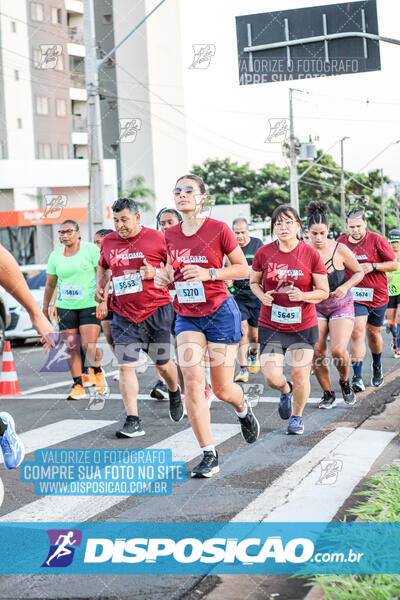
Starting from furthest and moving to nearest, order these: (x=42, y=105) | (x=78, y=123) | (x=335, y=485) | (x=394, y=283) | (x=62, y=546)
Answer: (x=78, y=123), (x=42, y=105), (x=394, y=283), (x=335, y=485), (x=62, y=546)

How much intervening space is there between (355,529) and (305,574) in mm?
536

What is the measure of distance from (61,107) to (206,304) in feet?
174

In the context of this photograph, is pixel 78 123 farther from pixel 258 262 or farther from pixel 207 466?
pixel 207 466

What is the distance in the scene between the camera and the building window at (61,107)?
55781 mm

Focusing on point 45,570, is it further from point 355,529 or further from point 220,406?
point 220,406

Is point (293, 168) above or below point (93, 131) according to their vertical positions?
above

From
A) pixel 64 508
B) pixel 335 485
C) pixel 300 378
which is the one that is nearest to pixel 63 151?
pixel 300 378

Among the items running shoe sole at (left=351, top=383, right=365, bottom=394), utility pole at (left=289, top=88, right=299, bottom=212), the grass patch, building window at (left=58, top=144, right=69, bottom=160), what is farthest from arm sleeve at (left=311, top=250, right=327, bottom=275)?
building window at (left=58, top=144, right=69, bottom=160)

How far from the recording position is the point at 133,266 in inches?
292

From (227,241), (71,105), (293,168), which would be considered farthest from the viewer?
(71,105)

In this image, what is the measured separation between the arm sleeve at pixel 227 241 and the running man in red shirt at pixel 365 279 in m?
3.59

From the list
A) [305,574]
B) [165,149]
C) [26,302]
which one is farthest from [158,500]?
[165,149]

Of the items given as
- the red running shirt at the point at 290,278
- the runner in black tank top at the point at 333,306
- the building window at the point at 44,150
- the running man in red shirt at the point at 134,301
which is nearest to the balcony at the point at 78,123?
the building window at the point at 44,150

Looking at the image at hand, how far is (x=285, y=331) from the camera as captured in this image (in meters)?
7.21
